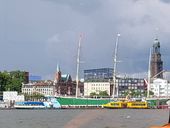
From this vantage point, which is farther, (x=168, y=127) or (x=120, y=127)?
(x=120, y=127)

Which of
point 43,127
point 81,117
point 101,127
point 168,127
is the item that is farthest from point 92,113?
point 43,127

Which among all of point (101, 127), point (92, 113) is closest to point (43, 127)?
point (101, 127)

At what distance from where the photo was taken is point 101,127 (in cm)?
5503

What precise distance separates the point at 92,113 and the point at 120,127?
45.1 m

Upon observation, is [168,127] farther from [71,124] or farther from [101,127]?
[101,127]

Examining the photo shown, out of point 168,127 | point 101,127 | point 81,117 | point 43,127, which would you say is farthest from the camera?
point 43,127

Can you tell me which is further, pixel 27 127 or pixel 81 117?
pixel 27 127

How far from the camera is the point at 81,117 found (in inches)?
484

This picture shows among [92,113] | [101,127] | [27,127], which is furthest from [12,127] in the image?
[92,113]

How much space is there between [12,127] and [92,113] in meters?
47.5

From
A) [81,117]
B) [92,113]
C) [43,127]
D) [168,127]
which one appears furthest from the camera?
[43,127]

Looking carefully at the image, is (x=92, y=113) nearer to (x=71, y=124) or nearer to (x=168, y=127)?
(x=71, y=124)

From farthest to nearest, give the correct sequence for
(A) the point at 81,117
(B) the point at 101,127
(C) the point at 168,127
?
1. (B) the point at 101,127
2. (A) the point at 81,117
3. (C) the point at 168,127

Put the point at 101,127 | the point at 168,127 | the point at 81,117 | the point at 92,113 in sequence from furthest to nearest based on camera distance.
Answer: the point at 101,127 → the point at 92,113 → the point at 81,117 → the point at 168,127
